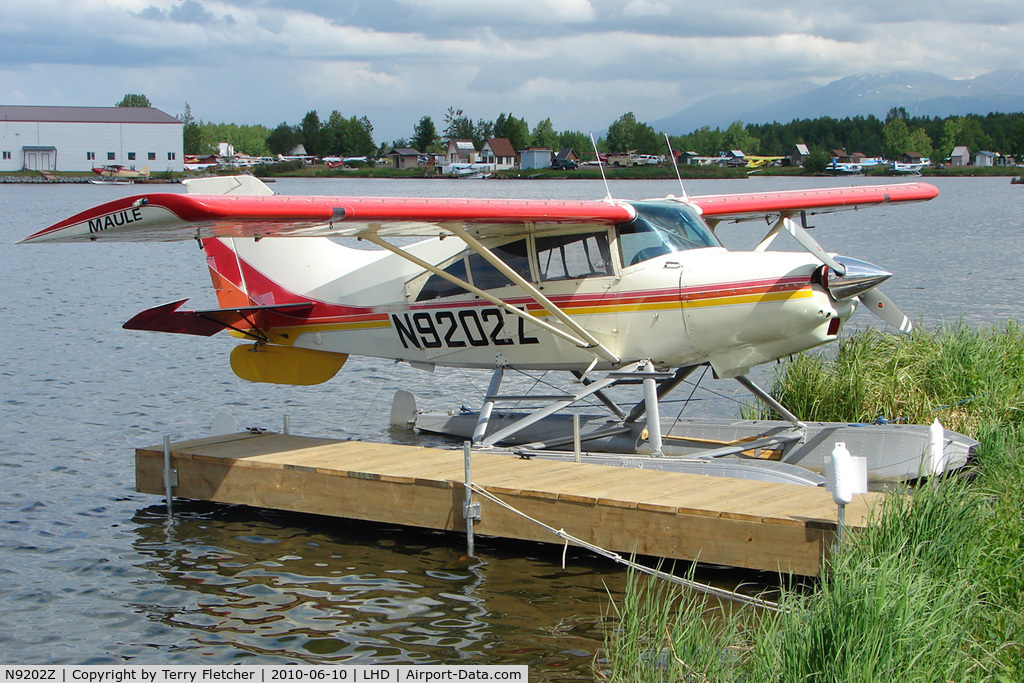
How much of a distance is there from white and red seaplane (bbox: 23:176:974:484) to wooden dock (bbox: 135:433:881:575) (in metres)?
1.00

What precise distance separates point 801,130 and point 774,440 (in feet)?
536

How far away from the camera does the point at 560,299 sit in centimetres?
968

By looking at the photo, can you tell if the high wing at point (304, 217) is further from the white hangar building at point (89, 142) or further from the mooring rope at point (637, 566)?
the white hangar building at point (89, 142)

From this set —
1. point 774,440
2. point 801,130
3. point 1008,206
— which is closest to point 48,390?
point 774,440

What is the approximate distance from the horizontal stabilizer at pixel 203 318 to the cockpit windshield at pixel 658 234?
3.53m

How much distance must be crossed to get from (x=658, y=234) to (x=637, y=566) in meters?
3.71

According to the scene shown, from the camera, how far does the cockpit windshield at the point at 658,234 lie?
941 cm

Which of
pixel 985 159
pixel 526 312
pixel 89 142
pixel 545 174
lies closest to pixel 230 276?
pixel 526 312

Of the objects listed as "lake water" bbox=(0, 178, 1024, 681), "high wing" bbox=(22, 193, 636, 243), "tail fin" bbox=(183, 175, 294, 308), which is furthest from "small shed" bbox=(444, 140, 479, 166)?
"high wing" bbox=(22, 193, 636, 243)

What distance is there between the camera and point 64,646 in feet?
22.5

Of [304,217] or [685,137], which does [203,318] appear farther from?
[685,137]

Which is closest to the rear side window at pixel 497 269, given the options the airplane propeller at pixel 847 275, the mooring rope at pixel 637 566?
the mooring rope at pixel 637 566

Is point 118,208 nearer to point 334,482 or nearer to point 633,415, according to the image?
point 334,482

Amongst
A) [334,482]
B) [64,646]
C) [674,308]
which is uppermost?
[674,308]
